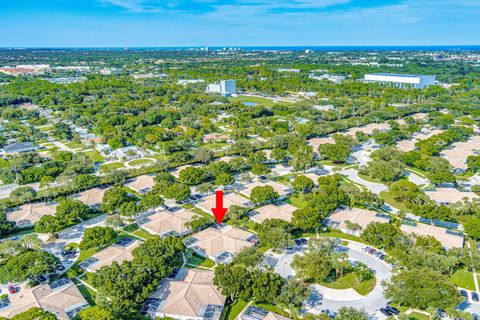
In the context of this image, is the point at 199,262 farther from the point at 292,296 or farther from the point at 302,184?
the point at 302,184

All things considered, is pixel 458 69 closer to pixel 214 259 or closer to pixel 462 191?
pixel 462 191

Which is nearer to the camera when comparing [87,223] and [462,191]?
[87,223]

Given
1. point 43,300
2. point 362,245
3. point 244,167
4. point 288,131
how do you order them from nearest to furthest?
point 43,300
point 362,245
point 244,167
point 288,131

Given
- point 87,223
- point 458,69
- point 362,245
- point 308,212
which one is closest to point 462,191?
point 362,245

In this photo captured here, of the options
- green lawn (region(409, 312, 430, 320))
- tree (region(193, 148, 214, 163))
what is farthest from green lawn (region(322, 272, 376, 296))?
tree (region(193, 148, 214, 163))

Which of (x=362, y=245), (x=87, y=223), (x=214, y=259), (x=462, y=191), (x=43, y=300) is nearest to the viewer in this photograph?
(x=43, y=300)

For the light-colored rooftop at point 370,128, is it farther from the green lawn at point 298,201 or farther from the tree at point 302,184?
the green lawn at point 298,201
